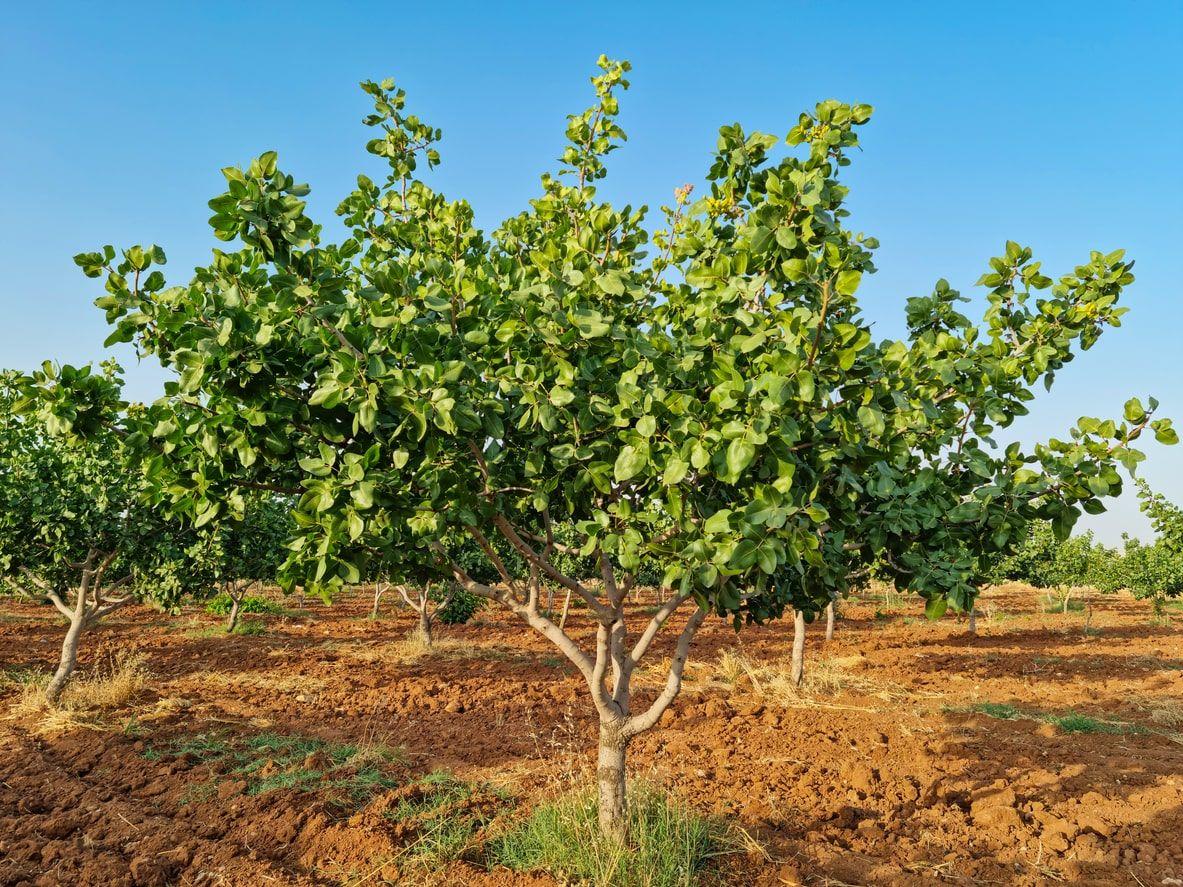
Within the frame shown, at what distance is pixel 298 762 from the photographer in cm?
912

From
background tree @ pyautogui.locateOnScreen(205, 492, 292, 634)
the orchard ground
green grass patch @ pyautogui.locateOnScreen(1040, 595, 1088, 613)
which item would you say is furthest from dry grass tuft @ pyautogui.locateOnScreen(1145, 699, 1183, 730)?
green grass patch @ pyautogui.locateOnScreen(1040, 595, 1088, 613)

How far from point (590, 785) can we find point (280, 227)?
5.27 m

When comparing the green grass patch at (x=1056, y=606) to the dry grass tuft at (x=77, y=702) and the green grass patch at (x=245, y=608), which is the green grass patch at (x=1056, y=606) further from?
the dry grass tuft at (x=77, y=702)

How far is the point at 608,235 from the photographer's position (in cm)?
484

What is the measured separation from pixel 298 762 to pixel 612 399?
7.33m

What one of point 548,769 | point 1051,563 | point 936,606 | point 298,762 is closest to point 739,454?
point 936,606

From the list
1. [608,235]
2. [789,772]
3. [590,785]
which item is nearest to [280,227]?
[608,235]

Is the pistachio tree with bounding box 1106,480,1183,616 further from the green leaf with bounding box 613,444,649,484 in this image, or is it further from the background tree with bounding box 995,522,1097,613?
the green leaf with bounding box 613,444,649,484

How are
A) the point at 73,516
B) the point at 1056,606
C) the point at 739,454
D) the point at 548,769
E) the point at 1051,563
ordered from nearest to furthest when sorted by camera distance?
the point at 739,454, the point at 548,769, the point at 73,516, the point at 1051,563, the point at 1056,606

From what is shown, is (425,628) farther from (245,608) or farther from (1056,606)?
(1056,606)

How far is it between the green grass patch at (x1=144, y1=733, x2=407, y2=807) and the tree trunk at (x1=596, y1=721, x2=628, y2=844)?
10.5 ft

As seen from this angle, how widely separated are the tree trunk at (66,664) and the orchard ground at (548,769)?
17.0 inches

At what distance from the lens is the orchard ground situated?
5902mm

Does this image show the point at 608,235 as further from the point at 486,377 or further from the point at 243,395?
the point at 243,395
